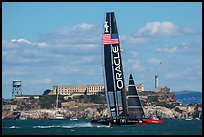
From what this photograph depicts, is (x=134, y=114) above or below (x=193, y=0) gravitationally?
below

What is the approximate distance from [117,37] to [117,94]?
6116 millimetres

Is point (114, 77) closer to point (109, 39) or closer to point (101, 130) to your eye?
point (109, 39)

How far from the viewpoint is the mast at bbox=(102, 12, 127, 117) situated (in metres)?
79.1

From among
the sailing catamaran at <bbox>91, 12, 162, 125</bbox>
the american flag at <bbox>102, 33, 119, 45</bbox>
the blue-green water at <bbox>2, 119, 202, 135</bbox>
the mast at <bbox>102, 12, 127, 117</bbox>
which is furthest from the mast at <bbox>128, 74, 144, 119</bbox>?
the american flag at <bbox>102, 33, 119, 45</bbox>

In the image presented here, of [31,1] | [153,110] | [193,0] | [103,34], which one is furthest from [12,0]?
[153,110]

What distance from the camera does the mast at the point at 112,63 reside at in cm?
7906

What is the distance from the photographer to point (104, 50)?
3123 inches

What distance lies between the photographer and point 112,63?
7912cm

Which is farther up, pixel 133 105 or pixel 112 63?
pixel 112 63

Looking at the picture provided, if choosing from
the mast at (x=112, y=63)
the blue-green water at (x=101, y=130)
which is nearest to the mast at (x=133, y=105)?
the blue-green water at (x=101, y=130)

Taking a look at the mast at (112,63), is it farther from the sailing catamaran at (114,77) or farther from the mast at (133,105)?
the mast at (133,105)

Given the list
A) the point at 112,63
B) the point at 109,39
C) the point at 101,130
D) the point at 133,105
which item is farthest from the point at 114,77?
the point at 133,105

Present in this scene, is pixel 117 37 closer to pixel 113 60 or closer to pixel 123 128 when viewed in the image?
pixel 113 60

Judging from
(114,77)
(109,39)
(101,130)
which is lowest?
(101,130)
